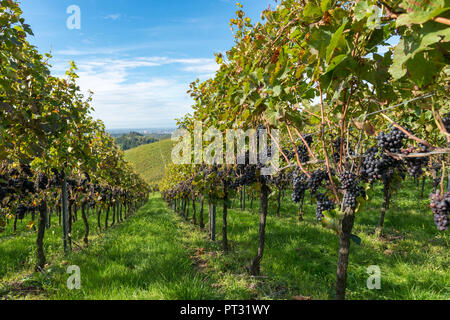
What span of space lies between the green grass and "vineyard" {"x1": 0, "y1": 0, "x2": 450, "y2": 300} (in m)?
0.04

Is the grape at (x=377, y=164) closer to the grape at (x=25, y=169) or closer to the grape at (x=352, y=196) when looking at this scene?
the grape at (x=352, y=196)

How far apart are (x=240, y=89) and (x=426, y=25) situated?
1.69 meters

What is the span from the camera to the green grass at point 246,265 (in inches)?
139

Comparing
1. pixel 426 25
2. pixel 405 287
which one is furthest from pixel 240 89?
pixel 405 287

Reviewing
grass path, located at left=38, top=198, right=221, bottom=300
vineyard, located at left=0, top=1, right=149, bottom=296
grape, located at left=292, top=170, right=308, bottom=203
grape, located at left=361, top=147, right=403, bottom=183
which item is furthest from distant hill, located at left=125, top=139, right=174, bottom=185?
grape, located at left=361, top=147, right=403, bottom=183

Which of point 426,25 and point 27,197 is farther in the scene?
point 27,197

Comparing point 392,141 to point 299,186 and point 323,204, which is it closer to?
point 323,204

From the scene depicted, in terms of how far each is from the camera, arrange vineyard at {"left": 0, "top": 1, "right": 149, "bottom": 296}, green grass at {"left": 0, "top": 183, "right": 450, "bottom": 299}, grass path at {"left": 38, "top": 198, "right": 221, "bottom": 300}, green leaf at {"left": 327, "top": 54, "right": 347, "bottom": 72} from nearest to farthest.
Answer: green leaf at {"left": 327, "top": 54, "right": 347, "bottom": 72}
vineyard at {"left": 0, "top": 1, "right": 149, "bottom": 296}
grass path at {"left": 38, "top": 198, "right": 221, "bottom": 300}
green grass at {"left": 0, "top": 183, "right": 450, "bottom": 299}

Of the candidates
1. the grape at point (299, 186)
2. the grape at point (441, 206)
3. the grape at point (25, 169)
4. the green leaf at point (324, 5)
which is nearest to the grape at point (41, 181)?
the grape at point (25, 169)

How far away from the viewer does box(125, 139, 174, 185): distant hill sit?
238ft

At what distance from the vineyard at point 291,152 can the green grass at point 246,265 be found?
4 centimetres

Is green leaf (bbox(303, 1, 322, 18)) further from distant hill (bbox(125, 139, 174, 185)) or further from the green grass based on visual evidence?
distant hill (bbox(125, 139, 174, 185))
